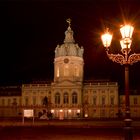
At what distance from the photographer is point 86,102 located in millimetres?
89750

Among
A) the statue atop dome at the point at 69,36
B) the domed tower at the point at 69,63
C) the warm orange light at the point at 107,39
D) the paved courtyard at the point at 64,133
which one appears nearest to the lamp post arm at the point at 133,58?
the warm orange light at the point at 107,39

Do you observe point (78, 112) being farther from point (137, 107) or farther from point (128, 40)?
point (128, 40)

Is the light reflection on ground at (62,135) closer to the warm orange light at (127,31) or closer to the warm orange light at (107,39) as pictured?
the warm orange light at (107,39)

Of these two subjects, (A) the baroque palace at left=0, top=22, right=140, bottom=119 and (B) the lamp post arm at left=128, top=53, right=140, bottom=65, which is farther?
(A) the baroque palace at left=0, top=22, right=140, bottom=119

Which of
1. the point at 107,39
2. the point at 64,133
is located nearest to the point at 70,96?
the point at 64,133

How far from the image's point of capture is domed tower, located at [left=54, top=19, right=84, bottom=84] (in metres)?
91.6

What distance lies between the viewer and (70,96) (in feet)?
296

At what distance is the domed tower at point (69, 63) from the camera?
9162 centimetres

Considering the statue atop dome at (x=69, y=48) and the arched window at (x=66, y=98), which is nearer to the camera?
the arched window at (x=66, y=98)

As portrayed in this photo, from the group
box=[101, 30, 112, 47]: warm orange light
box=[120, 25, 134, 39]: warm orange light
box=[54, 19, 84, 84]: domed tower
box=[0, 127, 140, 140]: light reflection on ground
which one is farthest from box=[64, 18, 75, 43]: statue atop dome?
box=[120, 25, 134, 39]: warm orange light

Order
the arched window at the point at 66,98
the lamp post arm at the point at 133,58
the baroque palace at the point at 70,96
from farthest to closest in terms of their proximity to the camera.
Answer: the arched window at the point at 66,98 < the baroque palace at the point at 70,96 < the lamp post arm at the point at 133,58

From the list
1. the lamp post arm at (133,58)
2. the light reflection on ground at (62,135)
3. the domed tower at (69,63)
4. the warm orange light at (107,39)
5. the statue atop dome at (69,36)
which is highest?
the statue atop dome at (69,36)

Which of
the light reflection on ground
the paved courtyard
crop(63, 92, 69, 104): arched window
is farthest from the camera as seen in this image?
crop(63, 92, 69, 104): arched window

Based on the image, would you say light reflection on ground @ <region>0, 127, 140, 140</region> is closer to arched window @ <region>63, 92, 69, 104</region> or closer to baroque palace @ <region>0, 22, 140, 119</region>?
baroque palace @ <region>0, 22, 140, 119</region>
